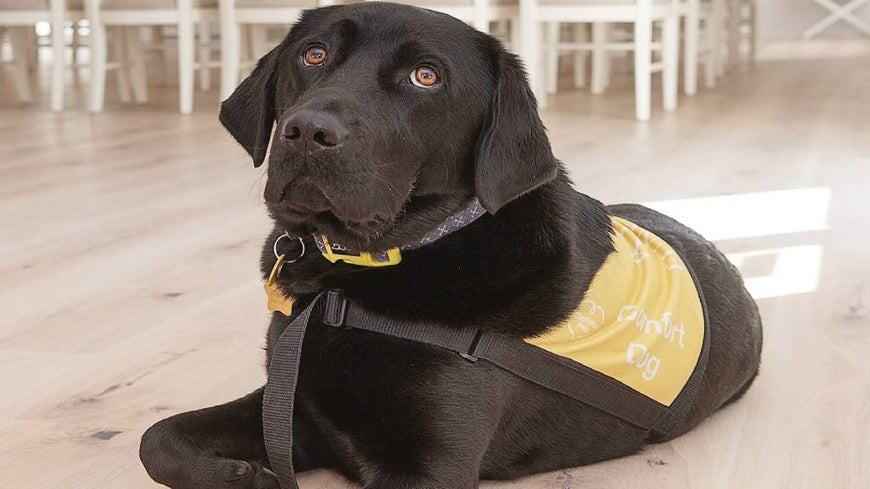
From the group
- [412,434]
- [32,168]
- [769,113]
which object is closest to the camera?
[412,434]

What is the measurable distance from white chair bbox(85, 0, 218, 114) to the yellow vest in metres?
4.74

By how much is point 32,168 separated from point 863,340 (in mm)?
3179

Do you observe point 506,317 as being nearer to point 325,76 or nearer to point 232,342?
point 325,76

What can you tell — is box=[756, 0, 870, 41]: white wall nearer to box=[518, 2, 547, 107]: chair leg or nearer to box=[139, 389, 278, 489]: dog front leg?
box=[518, 2, 547, 107]: chair leg

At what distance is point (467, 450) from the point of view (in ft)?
4.45

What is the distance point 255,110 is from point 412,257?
1.15 feet

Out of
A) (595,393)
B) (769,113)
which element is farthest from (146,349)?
(769,113)

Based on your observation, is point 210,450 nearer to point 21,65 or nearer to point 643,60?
point 643,60

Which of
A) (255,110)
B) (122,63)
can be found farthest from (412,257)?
(122,63)

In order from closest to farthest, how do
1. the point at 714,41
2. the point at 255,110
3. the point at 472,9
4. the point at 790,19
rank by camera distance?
the point at 255,110
the point at 472,9
the point at 714,41
the point at 790,19

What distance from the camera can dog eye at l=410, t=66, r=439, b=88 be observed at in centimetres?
144

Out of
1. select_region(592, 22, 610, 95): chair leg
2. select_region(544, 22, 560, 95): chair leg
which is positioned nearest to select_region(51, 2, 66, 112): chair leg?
select_region(544, 22, 560, 95): chair leg

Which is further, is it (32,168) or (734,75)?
(734,75)

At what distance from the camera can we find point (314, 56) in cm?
151
